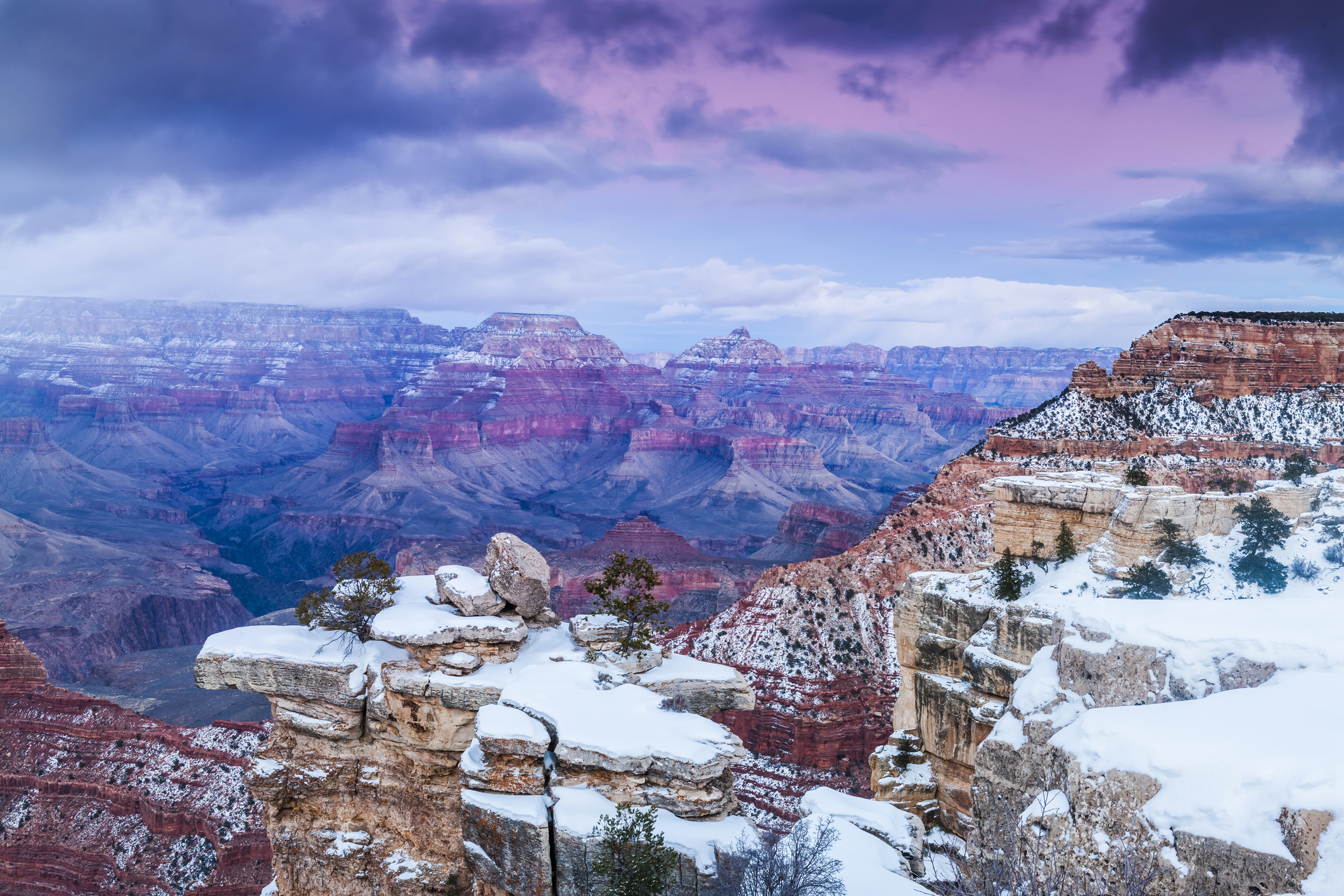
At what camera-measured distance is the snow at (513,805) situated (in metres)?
16.6

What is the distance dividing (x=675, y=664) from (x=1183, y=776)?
1151cm

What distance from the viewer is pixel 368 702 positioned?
20141 mm

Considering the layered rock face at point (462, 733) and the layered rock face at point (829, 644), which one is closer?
the layered rock face at point (462, 733)

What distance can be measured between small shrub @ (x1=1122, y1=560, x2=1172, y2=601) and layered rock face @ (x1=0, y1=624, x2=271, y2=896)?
34.5 m

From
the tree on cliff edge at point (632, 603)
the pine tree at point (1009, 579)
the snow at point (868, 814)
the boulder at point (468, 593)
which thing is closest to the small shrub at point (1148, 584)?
the pine tree at point (1009, 579)

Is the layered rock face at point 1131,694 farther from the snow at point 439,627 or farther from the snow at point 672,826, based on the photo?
the snow at point 439,627

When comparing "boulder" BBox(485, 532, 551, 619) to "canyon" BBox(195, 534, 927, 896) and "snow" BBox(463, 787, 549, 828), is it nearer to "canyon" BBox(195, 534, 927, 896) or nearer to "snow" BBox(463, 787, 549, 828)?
"canyon" BBox(195, 534, 927, 896)

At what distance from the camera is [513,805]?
1692 cm

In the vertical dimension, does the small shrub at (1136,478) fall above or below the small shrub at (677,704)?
above

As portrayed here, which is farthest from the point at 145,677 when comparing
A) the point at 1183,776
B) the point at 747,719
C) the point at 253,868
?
the point at 1183,776

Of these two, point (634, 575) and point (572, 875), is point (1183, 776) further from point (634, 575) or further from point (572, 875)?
point (634, 575)

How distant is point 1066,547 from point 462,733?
17.2m

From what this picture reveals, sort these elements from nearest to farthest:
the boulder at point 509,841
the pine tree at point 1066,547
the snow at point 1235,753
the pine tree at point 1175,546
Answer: the snow at point 1235,753 → the boulder at point 509,841 → the pine tree at point 1175,546 → the pine tree at point 1066,547

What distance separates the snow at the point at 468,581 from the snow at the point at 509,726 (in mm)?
3741
